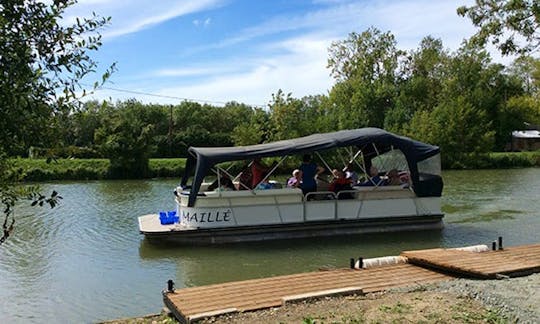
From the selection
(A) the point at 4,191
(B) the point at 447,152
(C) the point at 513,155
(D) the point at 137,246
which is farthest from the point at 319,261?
(C) the point at 513,155

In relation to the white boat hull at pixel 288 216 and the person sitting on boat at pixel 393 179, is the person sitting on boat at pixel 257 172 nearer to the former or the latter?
the white boat hull at pixel 288 216

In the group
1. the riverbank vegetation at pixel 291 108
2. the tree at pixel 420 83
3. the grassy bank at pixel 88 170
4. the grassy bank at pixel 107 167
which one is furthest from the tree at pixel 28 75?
the tree at pixel 420 83

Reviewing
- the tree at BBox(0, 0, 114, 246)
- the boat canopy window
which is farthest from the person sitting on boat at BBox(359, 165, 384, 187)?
the tree at BBox(0, 0, 114, 246)

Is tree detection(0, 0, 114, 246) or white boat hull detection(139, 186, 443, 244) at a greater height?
tree detection(0, 0, 114, 246)

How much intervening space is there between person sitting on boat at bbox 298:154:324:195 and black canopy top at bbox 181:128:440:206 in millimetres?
540

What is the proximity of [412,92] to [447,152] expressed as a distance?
13.0 m

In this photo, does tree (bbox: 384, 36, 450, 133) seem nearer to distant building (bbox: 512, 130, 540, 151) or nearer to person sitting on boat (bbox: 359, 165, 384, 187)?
distant building (bbox: 512, 130, 540, 151)

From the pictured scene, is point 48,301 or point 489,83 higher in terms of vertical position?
point 489,83

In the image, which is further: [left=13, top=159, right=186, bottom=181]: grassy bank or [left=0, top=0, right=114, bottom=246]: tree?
[left=13, top=159, right=186, bottom=181]: grassy bank

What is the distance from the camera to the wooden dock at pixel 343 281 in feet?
24.8

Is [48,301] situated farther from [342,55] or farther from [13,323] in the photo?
[342,55]

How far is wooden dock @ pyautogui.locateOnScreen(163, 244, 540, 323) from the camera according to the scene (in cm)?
757

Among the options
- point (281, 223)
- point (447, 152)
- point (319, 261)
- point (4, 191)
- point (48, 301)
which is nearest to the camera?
point (4, 191)

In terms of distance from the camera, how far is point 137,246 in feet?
49.8
